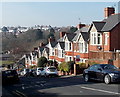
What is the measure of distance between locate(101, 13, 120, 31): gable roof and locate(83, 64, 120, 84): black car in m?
19.5

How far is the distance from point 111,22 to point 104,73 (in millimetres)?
23578

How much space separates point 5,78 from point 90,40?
2054 cm

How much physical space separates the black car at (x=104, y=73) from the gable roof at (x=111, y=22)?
769 inches

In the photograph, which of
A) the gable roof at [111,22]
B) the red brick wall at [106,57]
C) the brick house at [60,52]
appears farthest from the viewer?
the brick house at [60,52]

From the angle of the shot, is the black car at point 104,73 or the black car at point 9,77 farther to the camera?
the black car at point 9,77

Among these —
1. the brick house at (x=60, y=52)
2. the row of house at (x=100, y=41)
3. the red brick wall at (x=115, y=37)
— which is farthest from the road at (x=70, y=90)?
the brick house at (x=60, y=52)

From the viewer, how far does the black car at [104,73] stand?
18.8m

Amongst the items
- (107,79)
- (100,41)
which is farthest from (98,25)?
(107,79)

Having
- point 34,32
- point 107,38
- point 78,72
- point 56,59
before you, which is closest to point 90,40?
point 107,38

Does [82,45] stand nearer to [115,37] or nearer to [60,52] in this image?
[115,37]

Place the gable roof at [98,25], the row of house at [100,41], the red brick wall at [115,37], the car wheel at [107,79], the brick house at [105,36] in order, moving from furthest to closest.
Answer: the gable roof at [98,25] → the red brick wall at [115,37] → the brick house at [105,36] → the row of house at [100,41] → the car wheel at [107,79]

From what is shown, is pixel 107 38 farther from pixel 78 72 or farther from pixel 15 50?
pixel 15 50

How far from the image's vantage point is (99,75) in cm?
2003

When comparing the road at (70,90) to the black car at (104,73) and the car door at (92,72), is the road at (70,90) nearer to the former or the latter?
the black car at (104,73)
